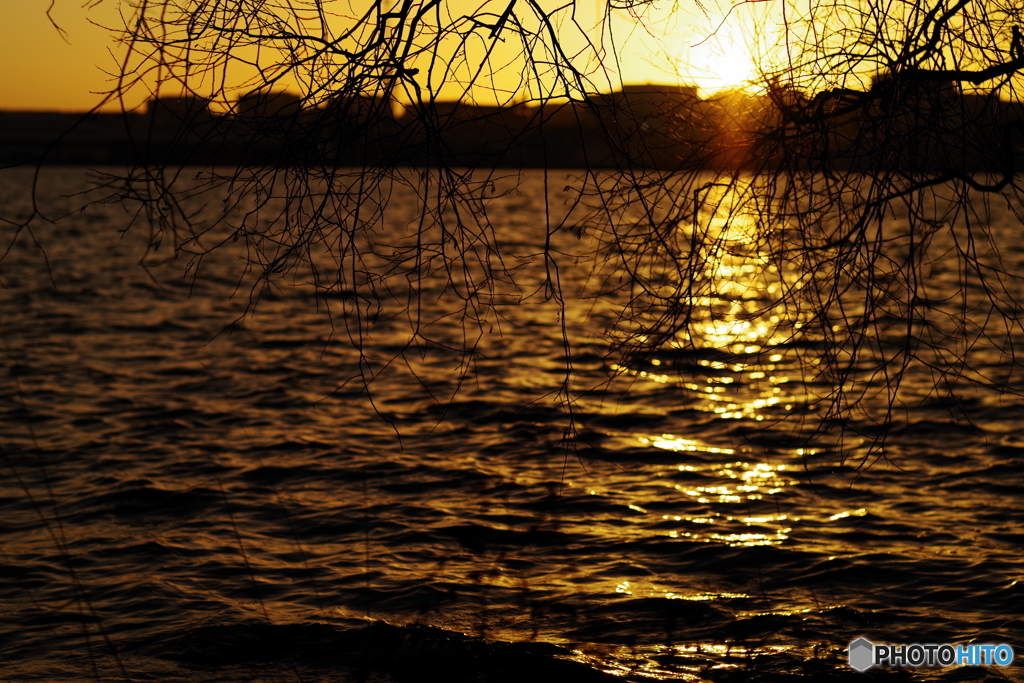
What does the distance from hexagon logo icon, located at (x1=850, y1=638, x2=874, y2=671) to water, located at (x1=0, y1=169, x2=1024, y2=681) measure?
119 mm

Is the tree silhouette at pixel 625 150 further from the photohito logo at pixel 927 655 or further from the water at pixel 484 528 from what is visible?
the photohito logo at pixel 927 655

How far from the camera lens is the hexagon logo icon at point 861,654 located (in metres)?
7.46

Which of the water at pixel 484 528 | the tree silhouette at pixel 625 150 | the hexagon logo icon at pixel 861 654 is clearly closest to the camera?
the tree silhouette at pixel 625 150

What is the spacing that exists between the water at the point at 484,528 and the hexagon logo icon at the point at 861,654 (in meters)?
0.12

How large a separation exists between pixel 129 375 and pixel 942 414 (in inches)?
534

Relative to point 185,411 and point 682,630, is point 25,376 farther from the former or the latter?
point 682,630

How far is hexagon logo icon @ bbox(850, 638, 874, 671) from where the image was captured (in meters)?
7.46

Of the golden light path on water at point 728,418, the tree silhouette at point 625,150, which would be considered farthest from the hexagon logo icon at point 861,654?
the tree silhouette at point 625,150

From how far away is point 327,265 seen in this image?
35.3 m

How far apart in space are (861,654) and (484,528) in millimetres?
4109

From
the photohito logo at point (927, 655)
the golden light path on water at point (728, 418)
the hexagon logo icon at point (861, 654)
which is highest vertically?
the golden light path on water at point (728, 418)

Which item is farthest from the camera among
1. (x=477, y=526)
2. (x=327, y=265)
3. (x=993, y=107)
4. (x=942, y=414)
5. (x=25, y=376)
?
(x=327, y=265)

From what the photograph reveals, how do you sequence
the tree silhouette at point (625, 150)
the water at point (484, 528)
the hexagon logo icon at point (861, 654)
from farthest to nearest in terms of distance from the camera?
the water at point (484, 528) → the hexagon logo icon at point (861, 654) → the tree silhouette at point (625, 150)

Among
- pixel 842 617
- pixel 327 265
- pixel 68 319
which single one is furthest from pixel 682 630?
pixel 327 265
